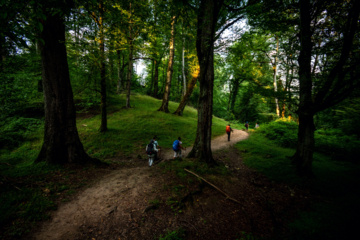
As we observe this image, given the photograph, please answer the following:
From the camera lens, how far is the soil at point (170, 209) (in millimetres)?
3012

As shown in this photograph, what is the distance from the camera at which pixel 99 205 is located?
144 inches

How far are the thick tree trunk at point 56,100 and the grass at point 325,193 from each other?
7.78m

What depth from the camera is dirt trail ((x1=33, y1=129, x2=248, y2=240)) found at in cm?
294

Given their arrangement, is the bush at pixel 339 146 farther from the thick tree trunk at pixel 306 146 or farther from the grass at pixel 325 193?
the thick tree trunk at pixel 306 146

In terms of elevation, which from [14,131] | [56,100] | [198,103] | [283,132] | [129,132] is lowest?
[129,132]

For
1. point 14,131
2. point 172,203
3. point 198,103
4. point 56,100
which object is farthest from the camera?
point 14,131

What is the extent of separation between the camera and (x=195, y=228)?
10.3ft

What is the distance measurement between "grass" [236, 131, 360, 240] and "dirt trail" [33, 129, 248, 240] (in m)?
3.80

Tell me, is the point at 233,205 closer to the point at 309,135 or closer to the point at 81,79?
the point at 309,135

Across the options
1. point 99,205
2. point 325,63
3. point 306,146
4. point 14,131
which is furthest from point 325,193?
point 14,131

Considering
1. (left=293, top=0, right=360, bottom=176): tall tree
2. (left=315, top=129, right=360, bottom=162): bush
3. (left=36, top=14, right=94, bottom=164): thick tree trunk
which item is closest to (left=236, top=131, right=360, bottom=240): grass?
(left=315, top=129, right=360, bottom=162): bush

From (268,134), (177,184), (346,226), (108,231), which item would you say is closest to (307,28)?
(346,226)

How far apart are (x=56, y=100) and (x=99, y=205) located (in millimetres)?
4470

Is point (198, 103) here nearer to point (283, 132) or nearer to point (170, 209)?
point (170, 209)
